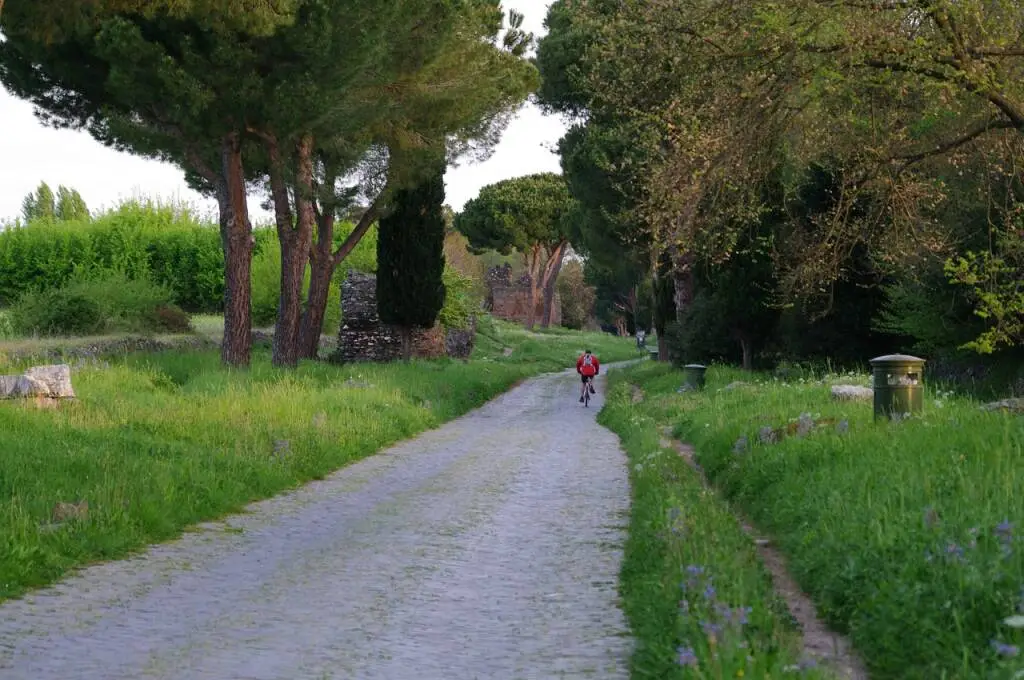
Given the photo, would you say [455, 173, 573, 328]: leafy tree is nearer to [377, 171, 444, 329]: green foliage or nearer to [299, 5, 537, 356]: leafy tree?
[377, 171, 444, 329]: green foliage

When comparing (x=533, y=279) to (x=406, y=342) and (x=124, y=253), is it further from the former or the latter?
(x=124, y=253)

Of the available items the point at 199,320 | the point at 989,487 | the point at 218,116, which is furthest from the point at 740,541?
the point at 199,320

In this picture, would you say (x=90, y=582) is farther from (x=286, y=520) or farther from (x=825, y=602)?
(x=825, y=602)

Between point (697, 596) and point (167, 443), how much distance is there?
9.19 m

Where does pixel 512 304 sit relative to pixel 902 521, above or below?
above

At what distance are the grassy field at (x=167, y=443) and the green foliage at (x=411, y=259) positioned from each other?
29.1 ft

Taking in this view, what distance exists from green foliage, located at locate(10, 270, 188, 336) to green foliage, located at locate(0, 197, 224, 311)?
11.6 feet

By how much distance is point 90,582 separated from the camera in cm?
828

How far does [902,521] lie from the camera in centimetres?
741

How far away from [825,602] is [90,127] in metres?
23.3

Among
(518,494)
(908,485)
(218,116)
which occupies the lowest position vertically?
(518,494)

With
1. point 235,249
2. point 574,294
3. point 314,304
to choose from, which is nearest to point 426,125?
point 314,304

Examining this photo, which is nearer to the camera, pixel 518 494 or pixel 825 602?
pixel 825 602

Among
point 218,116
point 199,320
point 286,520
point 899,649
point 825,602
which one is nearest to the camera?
point 899,649
